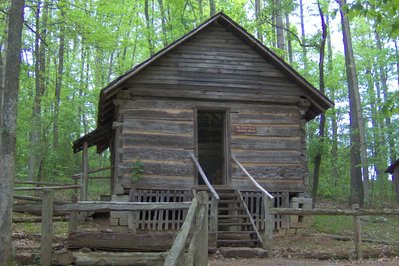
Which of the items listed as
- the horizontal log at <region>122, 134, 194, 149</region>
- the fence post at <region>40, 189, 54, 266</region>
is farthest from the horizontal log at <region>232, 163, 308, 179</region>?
the fence post at <region>40, 189, 54, 266</region>

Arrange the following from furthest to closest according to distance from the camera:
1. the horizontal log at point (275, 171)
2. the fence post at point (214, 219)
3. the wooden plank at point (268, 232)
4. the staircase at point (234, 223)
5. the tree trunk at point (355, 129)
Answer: the tree trunk at point (355, 129), the horizontal log at point (275, 171), the staircase at point (234, 223), the fence post at point (214, 219), the wooden plank at point (268, 232)

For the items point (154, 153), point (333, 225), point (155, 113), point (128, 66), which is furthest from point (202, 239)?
point (128, 66)

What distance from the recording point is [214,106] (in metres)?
14.2

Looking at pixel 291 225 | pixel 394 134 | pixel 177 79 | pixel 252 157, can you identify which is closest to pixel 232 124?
pixel 252 157

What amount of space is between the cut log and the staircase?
371cm

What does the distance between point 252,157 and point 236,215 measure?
2.37 meters

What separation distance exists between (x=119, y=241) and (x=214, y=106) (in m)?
6.83

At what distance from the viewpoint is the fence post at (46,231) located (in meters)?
7.42

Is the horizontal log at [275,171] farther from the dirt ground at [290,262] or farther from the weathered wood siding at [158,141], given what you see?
the dirt ground at [290,262]

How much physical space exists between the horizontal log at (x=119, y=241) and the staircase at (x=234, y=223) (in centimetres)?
288

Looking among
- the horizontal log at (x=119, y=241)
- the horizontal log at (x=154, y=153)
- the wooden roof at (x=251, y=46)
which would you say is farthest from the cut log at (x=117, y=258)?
the wooden roof at (x=251, y=46)

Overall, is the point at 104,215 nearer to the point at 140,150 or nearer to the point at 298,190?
the point at 140,150

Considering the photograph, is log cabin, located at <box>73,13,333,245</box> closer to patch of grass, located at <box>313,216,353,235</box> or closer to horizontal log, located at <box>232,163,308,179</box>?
horizontal log, located at <box>232,163,308,179</box>

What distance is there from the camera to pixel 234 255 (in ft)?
33.9
